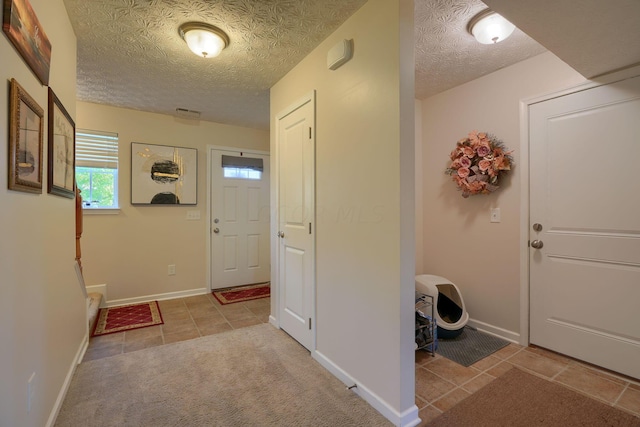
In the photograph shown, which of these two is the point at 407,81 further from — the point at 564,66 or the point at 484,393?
Result: the point at 484,393

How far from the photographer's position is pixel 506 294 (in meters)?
2.53

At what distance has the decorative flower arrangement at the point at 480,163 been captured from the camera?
8.16 ft

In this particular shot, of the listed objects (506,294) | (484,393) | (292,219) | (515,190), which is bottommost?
(484,393)

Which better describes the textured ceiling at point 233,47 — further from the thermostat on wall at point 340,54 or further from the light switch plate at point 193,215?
the light switch plate at point 193,215

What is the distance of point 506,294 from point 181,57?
11.1 ft

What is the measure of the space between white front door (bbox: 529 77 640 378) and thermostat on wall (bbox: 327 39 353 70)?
1650 mm

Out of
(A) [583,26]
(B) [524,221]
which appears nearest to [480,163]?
(B) [524,221]

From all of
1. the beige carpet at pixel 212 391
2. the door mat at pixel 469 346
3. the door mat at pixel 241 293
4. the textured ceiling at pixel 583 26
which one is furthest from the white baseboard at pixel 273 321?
the textured ceiling at pixel 583 26

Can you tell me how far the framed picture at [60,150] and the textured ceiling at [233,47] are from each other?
0.66m

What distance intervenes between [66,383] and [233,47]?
2.51 meters

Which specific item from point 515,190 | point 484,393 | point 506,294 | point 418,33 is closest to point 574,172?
point 515,190

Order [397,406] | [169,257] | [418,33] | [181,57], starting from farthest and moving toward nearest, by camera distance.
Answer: [169,257]
[181,57]
[418,33]
[397,406]

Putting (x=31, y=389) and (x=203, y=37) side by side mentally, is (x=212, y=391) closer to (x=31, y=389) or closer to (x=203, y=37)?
(x=31, y=389)

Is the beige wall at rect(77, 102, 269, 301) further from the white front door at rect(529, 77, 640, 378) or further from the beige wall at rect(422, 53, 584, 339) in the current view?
the white front door at rect(529, 77, 640, 378)
